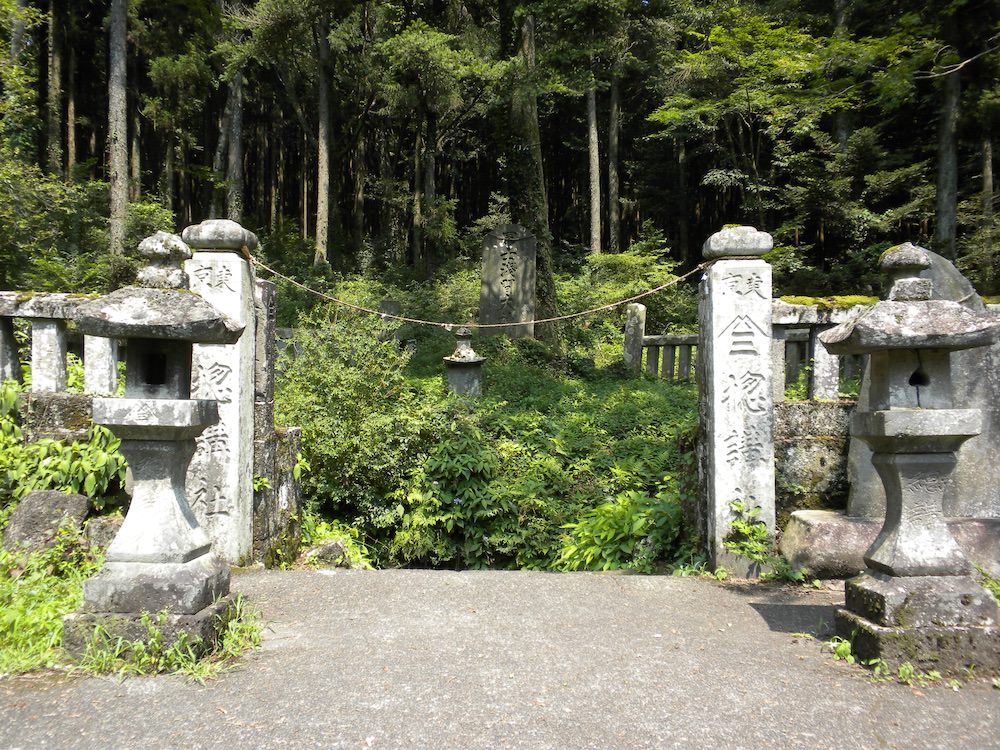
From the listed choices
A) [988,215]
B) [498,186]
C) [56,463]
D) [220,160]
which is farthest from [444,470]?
[498,186]

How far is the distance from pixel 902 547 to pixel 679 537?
6.91 ft

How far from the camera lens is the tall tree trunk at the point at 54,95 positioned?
17.6 m

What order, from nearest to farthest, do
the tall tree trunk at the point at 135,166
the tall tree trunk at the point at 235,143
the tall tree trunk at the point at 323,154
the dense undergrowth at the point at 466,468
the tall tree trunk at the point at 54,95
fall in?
the dense undergrowth at the point at 466,468 → the tall tree trunk at the point at 54,95 → the tall tree trunk at the point at 135,166 → the tall tree trunk at the point at 323,154 → the tall tree trunk at the point at 235,143

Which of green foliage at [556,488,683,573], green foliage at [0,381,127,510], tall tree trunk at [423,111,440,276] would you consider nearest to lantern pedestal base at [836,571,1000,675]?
green foliage at [556,488,683,573]

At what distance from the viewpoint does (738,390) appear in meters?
4.72

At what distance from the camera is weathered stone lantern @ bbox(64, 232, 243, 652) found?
3.09m

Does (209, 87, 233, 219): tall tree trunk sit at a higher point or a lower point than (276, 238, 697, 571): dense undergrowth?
higher

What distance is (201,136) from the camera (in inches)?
1067

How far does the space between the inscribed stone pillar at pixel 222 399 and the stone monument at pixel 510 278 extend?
889 centimetres

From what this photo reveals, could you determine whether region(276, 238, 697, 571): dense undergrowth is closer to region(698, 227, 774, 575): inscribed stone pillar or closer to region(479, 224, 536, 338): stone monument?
region(698, 227, 774, 575): inscribed stone pillar

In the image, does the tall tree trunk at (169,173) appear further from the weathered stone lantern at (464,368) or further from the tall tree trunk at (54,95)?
the weathered stone lantern at (464,368)

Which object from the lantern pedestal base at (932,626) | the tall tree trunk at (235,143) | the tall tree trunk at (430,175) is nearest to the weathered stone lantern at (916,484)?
the lantern pedestal base at (932,626)

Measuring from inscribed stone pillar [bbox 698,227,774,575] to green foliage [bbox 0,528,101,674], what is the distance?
4.11 metres

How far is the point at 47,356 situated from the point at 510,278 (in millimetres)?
9872
